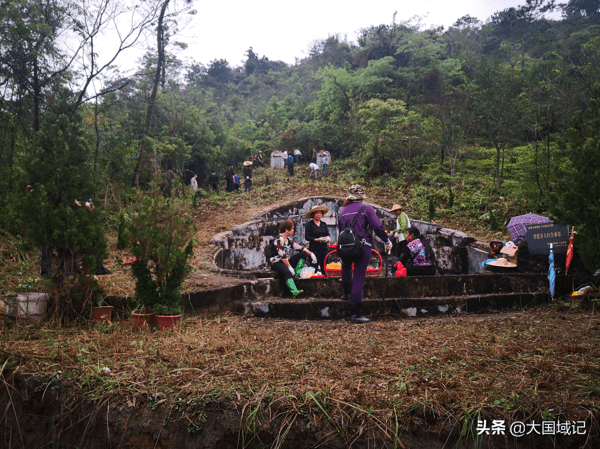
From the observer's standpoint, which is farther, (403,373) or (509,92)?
(509,92)

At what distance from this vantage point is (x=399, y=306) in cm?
582

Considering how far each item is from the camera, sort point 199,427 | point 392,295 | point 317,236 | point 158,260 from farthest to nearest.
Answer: point 317,236 < point 392,295 < point 158,260 < point 199,427

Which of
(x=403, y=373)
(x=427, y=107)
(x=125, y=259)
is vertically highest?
(x=427, y=107)

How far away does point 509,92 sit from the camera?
1670cm

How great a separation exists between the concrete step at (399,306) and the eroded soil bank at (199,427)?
284 centimetres

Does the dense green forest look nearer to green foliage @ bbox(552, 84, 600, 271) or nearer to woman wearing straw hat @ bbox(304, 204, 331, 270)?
green foliage @ bbox(552, 84, 600, 271)

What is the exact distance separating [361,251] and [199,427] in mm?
3352

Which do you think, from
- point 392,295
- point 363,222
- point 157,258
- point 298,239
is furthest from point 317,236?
point 298,239

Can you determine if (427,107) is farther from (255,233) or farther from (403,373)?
(403,373)

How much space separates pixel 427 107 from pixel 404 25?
701 inches

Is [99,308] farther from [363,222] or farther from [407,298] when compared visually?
[407,298]

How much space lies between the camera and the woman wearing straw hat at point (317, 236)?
849cm

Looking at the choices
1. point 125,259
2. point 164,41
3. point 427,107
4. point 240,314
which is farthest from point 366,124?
Answer: point 240,314

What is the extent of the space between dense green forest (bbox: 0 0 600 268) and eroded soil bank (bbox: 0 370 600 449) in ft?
6.63
